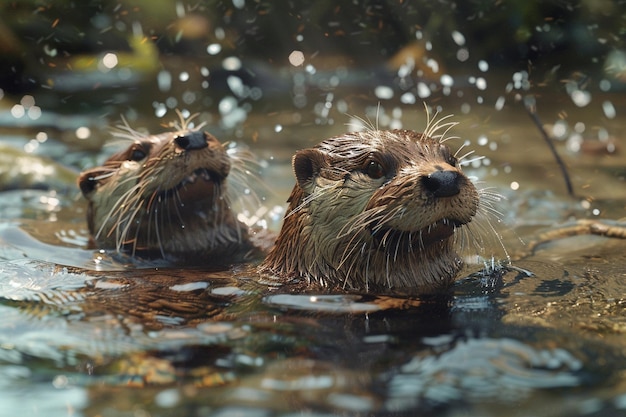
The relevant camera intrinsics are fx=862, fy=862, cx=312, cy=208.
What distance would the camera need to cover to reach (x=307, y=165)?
3344 mm

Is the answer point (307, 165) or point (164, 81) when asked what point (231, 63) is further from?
point (307, 165)

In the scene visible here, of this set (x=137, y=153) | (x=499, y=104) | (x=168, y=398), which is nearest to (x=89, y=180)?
(x=137, y=153)

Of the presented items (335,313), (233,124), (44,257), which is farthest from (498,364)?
(233,124)

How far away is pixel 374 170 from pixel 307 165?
1.03ft

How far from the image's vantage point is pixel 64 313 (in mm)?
2891

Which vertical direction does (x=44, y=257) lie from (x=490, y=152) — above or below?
below

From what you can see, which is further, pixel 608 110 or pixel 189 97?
pixel 189 97

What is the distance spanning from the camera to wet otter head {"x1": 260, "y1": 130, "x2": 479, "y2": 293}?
2.92 metres

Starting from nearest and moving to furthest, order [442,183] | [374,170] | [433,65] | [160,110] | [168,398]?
[168,398] → [442,183] → [374,170] → [160,110] → [433,65]

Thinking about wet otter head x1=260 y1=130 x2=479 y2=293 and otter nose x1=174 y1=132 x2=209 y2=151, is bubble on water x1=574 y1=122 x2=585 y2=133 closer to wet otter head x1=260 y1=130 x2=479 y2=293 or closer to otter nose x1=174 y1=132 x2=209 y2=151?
otter nose x1=174 y1=132 x2=209 y2=151

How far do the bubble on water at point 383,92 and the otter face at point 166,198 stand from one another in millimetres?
4378

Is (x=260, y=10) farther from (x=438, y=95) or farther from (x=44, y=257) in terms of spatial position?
(x=44, y=257)

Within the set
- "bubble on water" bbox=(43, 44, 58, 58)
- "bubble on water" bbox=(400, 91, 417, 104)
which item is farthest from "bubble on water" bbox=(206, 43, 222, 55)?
"bubble on water" bbox=(400, 91, 417, 104)

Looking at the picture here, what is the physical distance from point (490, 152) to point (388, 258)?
3.88m
